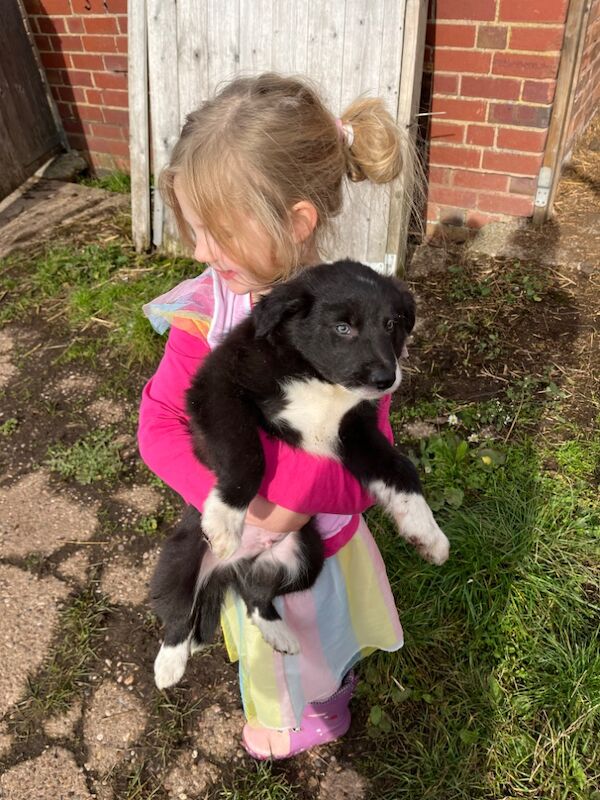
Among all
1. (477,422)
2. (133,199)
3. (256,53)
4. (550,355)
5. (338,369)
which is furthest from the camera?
(133,199)

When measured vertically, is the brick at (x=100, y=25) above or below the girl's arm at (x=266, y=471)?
above

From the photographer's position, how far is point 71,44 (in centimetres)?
557

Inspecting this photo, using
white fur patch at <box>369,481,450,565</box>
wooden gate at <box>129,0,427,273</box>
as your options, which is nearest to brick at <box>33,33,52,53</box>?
wooden gate at <box>129,0,427,273</box>

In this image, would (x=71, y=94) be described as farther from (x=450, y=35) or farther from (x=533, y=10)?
(x=533, y=10)

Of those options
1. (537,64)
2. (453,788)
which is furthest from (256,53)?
(453,788)

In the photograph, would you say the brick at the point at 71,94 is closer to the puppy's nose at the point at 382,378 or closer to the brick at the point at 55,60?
the brick at the point at 55,60

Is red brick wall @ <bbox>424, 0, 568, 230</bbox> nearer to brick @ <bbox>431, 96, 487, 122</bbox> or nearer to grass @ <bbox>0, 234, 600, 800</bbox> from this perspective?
brick @ <bbox>431, 96, 487, 122</bbox>

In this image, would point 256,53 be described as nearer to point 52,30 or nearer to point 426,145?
point 426,145

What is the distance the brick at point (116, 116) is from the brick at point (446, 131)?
9.45ft

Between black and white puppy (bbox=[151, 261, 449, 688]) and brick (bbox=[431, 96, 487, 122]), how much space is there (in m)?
2.91

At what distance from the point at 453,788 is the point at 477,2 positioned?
13.5 ft

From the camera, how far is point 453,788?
2.06 meters

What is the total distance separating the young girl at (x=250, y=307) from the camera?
5.70ft

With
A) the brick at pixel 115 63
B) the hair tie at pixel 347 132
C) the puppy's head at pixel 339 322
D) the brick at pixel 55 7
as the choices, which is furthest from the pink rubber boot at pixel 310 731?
the brick at pixel 55 7
